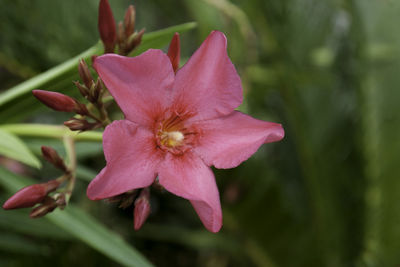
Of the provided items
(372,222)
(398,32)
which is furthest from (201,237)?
(398,32)

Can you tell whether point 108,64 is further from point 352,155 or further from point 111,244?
point 352,155

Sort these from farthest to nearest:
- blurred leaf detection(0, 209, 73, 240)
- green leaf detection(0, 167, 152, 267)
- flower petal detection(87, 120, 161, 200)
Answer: blurred leaf detection(0, 209, 73, 240)
green leaf detection(0, 167, 152, 267)
flower petal detection(87, 120, 161, 200)

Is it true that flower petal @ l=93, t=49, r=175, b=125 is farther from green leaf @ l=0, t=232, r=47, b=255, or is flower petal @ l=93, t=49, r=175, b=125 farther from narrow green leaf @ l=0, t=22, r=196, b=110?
green leaf @ l=0, t=232, r=47, b=255

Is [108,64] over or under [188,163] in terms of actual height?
over

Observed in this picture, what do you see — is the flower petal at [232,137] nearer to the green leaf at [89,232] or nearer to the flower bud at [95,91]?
the flower bud at [95,91]

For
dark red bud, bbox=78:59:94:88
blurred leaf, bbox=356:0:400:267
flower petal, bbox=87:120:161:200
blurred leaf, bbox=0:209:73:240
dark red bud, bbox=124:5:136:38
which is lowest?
blurred leaf, bbox=356:0:400:267

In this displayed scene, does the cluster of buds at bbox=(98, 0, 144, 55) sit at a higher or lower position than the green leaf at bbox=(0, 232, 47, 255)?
higher

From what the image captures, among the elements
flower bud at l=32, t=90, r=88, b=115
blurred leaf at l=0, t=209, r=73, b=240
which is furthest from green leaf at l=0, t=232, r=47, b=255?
→ flower bud at l=32, t=90, r=88, b=115

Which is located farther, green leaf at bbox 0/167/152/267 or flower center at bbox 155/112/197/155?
green leaf at bbox 0/167/152/267
